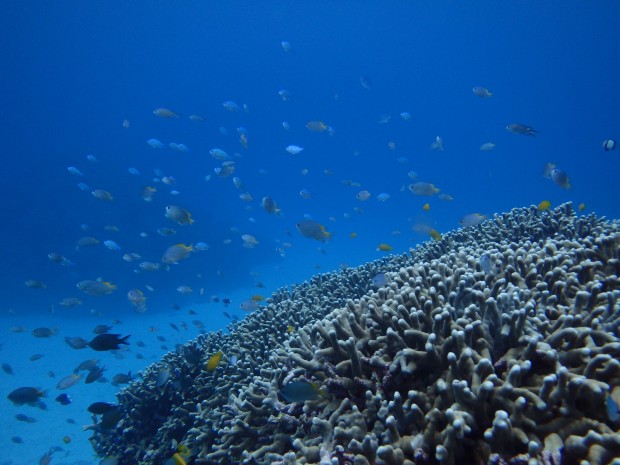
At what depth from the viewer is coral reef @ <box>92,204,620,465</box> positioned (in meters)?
2.11

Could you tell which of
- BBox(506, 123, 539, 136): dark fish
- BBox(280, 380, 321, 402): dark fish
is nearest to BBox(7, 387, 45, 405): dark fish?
BBox(280, 380, 321, 402): dark fish

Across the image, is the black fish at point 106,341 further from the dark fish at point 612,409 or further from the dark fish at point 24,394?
the dark fish at point 612,409

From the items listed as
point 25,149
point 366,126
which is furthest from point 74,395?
point 366,126

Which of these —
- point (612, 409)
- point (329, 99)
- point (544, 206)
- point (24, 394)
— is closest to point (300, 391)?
point (612, 409)

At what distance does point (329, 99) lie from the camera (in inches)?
4434

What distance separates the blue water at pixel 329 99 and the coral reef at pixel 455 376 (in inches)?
1431

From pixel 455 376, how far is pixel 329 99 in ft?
390

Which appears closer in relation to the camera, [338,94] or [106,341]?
[106,341]

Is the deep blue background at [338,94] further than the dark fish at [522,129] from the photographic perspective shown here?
Yes

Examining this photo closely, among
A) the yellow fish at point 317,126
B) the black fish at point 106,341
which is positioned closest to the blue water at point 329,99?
the yellow fish at point 317,126

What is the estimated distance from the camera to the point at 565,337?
2.53m

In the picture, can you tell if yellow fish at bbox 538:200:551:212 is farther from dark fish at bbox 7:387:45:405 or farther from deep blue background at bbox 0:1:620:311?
deep blue background at bbox 0:1:620:311

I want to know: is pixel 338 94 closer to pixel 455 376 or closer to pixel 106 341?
pixel 106 341

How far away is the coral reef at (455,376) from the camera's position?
2.11 m
